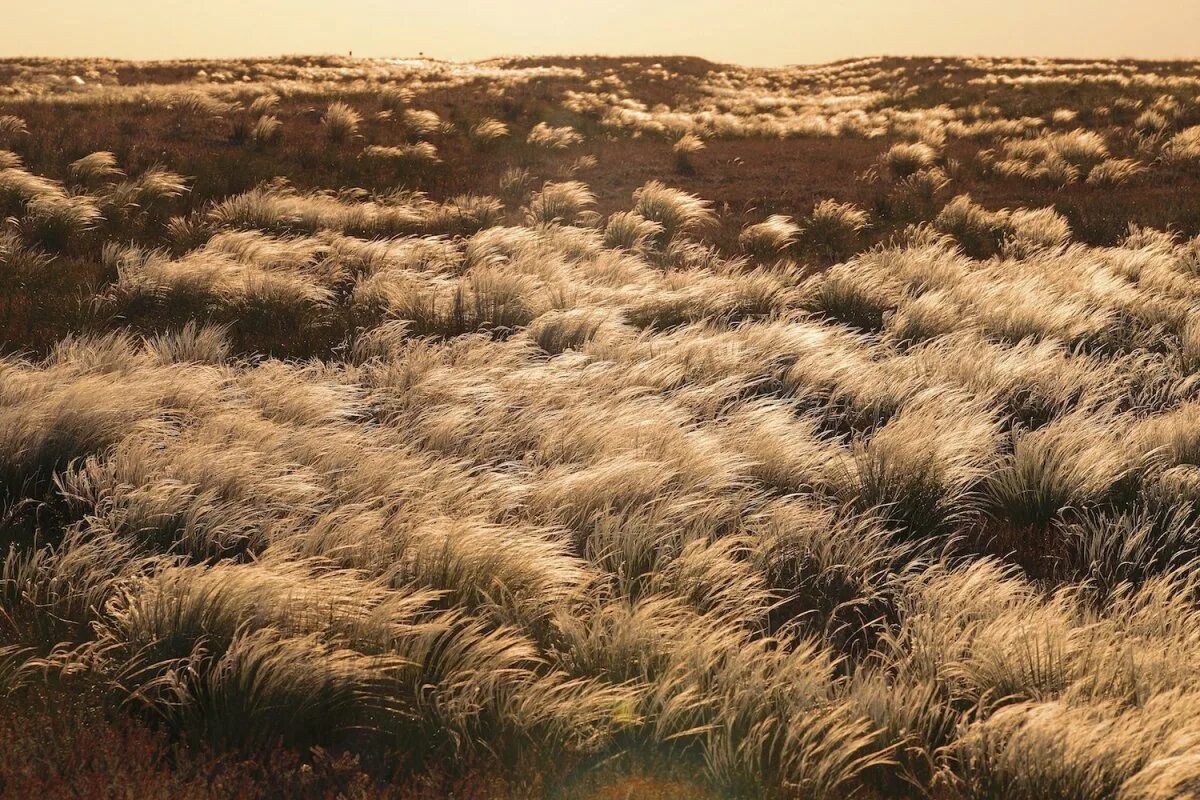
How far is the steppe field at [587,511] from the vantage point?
7.09ft

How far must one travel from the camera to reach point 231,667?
2312 mm

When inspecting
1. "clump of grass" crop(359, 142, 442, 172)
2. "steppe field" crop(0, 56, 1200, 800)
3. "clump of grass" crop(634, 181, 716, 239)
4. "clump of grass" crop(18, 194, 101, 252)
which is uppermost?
"clump of grass" crop(359, 142, 442, 172)

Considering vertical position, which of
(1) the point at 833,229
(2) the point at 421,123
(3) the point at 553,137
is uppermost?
(2) the point at 421,123

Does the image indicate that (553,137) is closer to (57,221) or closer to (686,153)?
(686,153)

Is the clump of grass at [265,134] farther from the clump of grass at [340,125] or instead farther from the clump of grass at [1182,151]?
the clump of grass at [1182,151]

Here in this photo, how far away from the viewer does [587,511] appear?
3.49m

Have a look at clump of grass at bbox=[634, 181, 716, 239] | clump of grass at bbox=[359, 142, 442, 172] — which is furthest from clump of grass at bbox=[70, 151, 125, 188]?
clump of grass at bbox=[634, 181, 716, 239]

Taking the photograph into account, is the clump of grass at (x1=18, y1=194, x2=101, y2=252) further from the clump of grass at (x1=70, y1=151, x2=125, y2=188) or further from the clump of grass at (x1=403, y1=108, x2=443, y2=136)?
the clump of grass at (x1=403, y1=108, x2=443, y2=136)

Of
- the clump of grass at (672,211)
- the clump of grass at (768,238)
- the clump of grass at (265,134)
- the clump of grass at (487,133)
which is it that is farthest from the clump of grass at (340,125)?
the clump of grass at (768,238)

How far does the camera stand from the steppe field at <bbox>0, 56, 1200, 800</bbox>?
2162 millimetres

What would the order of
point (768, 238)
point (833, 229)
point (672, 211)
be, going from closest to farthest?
point (768, 238) → point (833, 229) → point (672, 211)

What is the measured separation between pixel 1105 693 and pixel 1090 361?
347 cm

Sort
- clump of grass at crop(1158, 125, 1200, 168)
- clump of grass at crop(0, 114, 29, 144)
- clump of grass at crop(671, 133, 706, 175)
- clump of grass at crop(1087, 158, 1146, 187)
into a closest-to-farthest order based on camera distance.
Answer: clump of grass at crop(0, 114, 29, 144), clump of grass at crop(1087, 158, 1146, 187), clump of grass at crop(1158, 125, 1200, 168), clump of grass at crop(671, 133, 706, 175)

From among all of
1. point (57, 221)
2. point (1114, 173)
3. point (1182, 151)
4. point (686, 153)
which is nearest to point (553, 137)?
point (686, 153)
